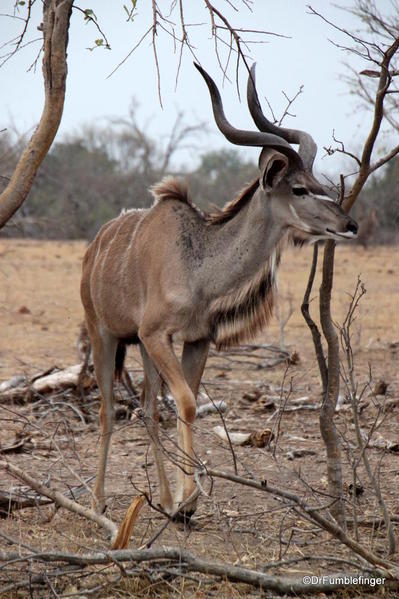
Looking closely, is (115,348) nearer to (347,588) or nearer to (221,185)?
(347,588)

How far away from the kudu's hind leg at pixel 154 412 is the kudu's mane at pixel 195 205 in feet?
2.36

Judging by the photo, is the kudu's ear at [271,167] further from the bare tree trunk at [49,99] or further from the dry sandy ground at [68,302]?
the bare tree trunk at [49,99]

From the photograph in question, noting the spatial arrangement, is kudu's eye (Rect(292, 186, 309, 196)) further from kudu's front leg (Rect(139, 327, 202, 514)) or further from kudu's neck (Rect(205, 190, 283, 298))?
kudu's front leg (Rect(139, 327, 202, 514))

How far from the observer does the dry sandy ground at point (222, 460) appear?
3.22 m

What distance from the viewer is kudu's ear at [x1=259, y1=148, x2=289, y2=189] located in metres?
3.92

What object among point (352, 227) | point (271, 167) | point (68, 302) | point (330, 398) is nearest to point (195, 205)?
point (271, 167)

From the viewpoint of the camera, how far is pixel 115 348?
4.67 metres

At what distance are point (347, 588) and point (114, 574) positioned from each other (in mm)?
737

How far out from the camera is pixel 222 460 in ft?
15.7

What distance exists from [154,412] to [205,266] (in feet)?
→ 2.48

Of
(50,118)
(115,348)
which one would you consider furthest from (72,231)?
(50,118)

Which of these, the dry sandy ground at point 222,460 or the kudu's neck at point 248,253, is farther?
the kudu's neck at point 248,253

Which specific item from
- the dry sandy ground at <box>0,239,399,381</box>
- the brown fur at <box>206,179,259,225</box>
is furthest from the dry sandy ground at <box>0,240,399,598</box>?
the brown fur at <box>206,179,259,225</box>

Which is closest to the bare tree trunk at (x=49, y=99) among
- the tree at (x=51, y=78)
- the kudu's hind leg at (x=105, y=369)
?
the tree at (x=51, y=78)
